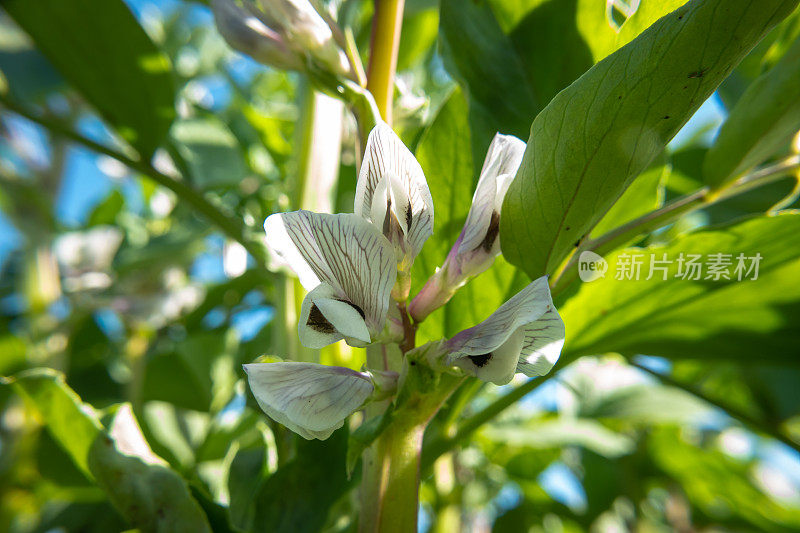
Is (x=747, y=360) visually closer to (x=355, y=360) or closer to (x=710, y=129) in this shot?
(x=355, y=360)

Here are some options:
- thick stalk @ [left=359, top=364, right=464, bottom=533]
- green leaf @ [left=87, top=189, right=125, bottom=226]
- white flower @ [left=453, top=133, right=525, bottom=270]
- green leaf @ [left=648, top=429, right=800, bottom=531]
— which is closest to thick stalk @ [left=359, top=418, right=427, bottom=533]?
thick stalk @ [left=359, top=364, right=464, bottom=533]

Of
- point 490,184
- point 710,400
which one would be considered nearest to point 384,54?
point 490,184

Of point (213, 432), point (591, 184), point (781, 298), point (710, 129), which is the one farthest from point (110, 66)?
point (710, 129)

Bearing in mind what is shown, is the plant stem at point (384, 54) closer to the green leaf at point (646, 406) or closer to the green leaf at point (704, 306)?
the green leaf at point (704, 306)

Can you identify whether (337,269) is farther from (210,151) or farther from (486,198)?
(210,151)

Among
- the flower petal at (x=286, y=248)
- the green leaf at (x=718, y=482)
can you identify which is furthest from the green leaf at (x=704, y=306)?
the green leaf at (x=718, y=482)

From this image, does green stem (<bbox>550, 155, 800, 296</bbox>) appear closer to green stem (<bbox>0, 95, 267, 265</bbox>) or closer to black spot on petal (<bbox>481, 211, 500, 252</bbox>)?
black spot on petal (<bbox>481, 211, 500, 252</bbox>)
